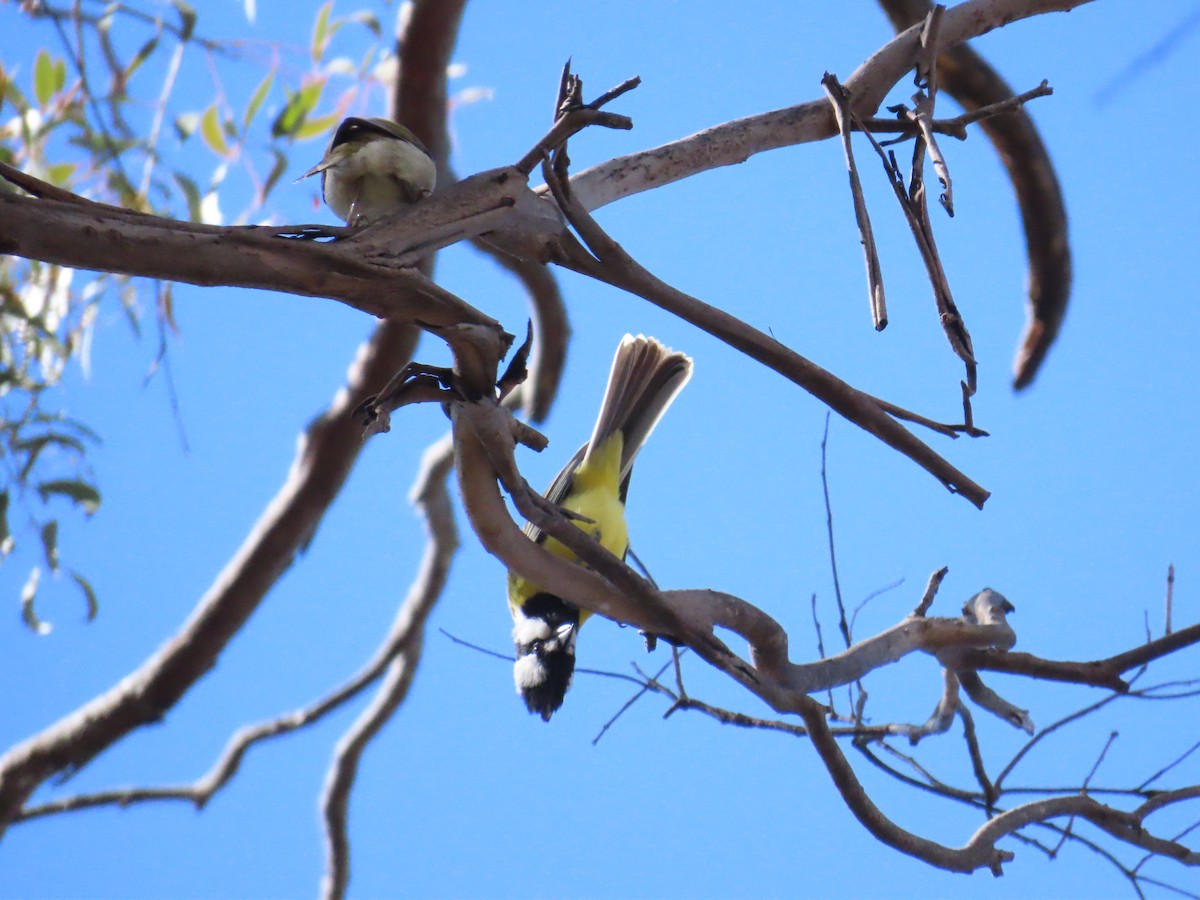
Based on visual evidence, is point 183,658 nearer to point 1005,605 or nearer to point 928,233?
point 1005,605

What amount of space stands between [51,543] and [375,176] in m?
1.65

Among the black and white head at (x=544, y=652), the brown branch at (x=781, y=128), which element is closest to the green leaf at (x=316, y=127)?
the black and white head at (x=544, y=652)

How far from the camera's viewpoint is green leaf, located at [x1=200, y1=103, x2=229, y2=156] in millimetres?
2617

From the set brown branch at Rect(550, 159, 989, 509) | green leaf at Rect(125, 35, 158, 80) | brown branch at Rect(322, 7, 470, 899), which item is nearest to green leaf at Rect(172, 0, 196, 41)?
green leaf at Rect(125, 35, 158, 80)

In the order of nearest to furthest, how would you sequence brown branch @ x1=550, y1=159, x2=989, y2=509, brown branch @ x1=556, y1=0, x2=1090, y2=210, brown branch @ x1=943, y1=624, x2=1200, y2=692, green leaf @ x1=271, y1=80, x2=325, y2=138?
brown branch @ x1=550, y1=159, x2=989, y2=509 < brown branch @ x1=556, y1=0, x2=1090, y2=210 < brown branch @ x1=943, y1=624, x2=1200, y2=692 < green leaf @ x1=271, y1=80, x2=325, y2=138

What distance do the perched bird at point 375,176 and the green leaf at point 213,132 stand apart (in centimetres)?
128

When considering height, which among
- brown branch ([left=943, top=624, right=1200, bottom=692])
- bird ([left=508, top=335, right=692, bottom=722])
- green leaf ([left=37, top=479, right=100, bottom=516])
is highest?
bird ([left=508, top=335, right=692, bottom=722])

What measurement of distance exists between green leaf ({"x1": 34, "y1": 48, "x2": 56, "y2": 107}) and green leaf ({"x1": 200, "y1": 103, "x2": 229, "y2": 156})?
316 millimetres

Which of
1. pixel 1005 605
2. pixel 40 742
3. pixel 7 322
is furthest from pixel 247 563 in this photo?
pixel 1005 605

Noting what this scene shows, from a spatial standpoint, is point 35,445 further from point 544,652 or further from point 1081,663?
point 1081,663

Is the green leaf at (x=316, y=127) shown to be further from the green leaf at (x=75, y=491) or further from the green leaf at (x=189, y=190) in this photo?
the green leaf at (x=75, y=491)

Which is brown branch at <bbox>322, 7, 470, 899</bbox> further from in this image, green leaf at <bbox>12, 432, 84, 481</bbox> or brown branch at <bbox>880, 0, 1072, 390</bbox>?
brown branch at <bbox>880, 0, 1072, 390</bbox>

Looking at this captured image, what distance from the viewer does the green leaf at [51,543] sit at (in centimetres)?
263

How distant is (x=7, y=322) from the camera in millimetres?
2754
